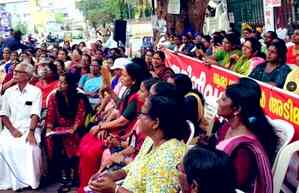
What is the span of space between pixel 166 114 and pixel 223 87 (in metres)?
2.52

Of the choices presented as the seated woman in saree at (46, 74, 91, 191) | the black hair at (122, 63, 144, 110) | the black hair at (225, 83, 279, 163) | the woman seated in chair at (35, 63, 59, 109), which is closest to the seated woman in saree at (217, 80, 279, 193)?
the black hair at (225, 83, 279, 163)

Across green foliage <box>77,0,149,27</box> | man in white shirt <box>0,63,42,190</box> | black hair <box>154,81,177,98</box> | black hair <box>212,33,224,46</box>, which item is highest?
green foliage <box>77,0,149,27</box>

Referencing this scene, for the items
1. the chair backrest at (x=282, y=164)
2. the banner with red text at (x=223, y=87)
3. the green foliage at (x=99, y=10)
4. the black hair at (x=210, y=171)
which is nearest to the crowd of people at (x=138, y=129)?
the black hair at (x=210, y=171)

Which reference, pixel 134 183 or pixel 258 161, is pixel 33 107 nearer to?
pixel 134 183

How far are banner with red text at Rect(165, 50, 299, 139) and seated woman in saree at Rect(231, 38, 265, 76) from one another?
598 mm

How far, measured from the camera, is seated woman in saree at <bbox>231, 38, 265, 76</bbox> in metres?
7.10

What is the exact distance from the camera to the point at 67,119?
259 inches

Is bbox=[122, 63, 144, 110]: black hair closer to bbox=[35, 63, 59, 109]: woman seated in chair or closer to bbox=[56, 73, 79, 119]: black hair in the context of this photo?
bbox=[56, 73, 79, 119]: black hair

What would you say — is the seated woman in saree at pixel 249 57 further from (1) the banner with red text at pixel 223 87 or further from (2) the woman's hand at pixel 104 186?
(2) the woman's hand at pixel 104 186

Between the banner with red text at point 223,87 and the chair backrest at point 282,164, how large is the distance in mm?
305

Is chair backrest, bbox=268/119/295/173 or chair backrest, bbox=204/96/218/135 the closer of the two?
chair backrest, bbox=268/119/295/173

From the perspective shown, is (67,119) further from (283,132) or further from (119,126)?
(283,132)

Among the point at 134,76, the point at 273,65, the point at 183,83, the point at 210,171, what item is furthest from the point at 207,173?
the point at 273,65

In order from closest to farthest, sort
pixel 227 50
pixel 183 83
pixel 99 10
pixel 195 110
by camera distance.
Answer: pixel 195 110
pixel 183 83
pixel 227 50
pixel 99 10
